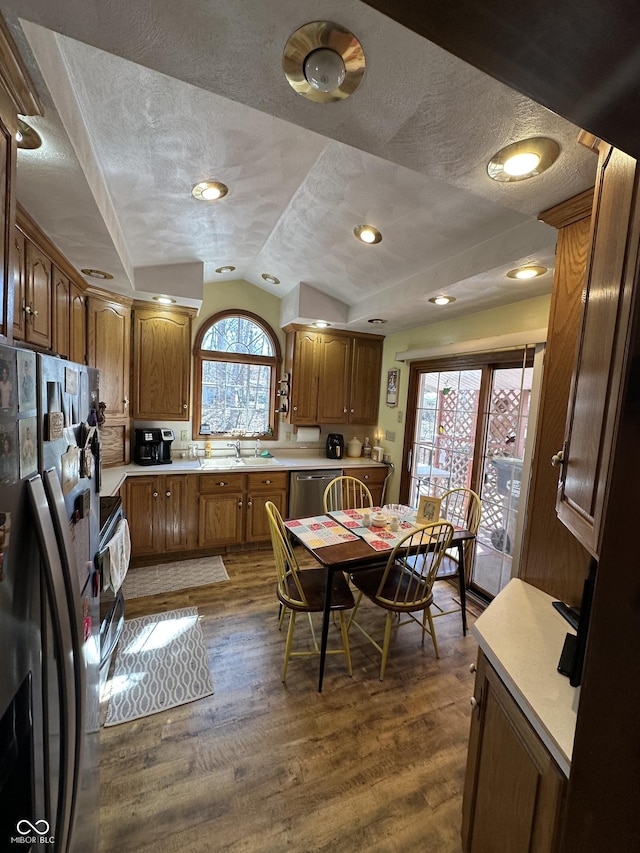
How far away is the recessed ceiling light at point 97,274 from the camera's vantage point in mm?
2438

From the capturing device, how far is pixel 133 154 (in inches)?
63.1

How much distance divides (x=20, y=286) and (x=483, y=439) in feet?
10.5

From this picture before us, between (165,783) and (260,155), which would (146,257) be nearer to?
(260,155)

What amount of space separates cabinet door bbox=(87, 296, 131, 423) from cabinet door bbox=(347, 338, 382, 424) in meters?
2.35

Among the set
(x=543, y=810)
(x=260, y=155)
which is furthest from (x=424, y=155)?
(x=543, y=810)

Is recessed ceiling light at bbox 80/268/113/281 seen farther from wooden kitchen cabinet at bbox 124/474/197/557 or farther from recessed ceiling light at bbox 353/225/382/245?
recessed ceiling light at bbox 353/225/382/245

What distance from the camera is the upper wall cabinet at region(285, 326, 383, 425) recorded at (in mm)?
3848

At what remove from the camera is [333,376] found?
13.1 feet

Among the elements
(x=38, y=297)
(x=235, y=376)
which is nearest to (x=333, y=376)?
(x=235, y=376)

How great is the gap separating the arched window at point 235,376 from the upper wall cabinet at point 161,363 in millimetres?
318

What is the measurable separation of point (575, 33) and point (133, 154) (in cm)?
186

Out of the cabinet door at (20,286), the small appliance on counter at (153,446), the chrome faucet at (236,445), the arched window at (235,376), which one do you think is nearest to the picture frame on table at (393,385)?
the arched window at (235,376)

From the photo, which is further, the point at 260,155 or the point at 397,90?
the point at 260,155

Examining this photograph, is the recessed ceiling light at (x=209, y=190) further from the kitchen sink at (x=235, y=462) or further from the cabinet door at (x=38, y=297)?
the kitchen sink at (x=235, y=462)
